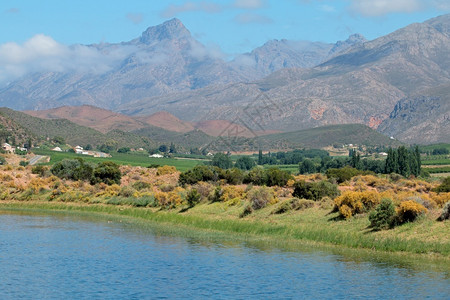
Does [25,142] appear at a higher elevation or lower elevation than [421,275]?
higher

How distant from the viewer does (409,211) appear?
1667 inches

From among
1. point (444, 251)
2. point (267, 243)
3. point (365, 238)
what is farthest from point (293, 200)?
point (444, 251)

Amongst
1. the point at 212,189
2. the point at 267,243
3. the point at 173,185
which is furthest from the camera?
the point at 173,185

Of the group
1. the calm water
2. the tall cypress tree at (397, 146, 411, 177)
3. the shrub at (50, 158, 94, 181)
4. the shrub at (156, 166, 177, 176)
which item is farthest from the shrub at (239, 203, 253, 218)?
the tall cypress tree at (397, 146, 411, 177)

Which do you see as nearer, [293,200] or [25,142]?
[293,200]

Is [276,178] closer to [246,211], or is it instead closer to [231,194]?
[231,194]

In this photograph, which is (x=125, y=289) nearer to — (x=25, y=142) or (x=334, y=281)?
(x=334, y=281)

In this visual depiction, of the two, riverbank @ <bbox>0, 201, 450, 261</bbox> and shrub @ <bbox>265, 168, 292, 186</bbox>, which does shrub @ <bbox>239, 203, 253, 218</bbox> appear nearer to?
riverbank @ <bbox>0, 201, 450, 261</bbox>

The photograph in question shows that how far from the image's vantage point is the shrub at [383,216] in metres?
42.5

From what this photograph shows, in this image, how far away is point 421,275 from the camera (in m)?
33.2

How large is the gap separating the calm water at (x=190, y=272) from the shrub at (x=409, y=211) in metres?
5.55

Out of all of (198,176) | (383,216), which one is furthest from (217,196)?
(383,216)

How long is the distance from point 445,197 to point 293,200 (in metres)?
11.8

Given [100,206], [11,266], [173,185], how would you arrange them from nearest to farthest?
[11,266] < [100,206] < [173,185]
